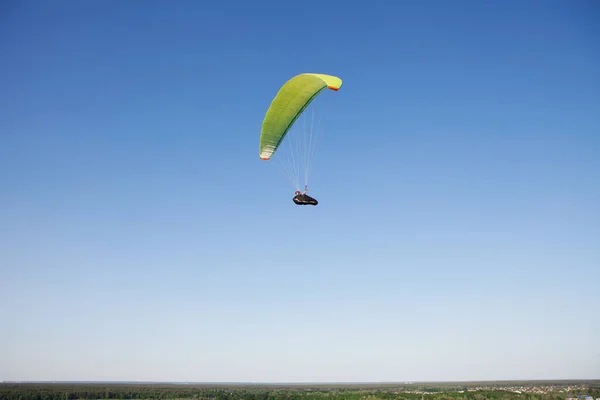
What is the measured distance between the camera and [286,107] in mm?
21688

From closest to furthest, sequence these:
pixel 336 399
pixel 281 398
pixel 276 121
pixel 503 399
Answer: pixel 276 121, pixel 503 399, pixel 336 399, pixel 281 398

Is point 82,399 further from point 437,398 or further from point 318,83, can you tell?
point 318,83

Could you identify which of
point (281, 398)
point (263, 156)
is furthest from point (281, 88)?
point (281, 398)

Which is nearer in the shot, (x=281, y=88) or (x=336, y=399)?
(x=281, y=88)

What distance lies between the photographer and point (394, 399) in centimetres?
6688

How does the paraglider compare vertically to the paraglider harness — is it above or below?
above

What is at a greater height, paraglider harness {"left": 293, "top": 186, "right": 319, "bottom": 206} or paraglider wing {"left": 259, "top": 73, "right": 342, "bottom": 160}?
paraglider wing {"left": 259, "top": 73, "right": 342, "bottom": 160}

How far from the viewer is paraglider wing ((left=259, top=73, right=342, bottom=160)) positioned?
20.4 m

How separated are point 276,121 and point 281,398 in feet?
230

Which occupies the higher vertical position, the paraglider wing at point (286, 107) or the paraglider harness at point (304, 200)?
the paraglider wing at point (286, 107)

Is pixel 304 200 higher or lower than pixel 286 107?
lower

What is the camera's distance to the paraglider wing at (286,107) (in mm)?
20359

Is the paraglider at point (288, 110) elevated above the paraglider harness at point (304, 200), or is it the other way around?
the paraglider at point (288, 110)

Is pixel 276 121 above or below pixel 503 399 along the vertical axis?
above
